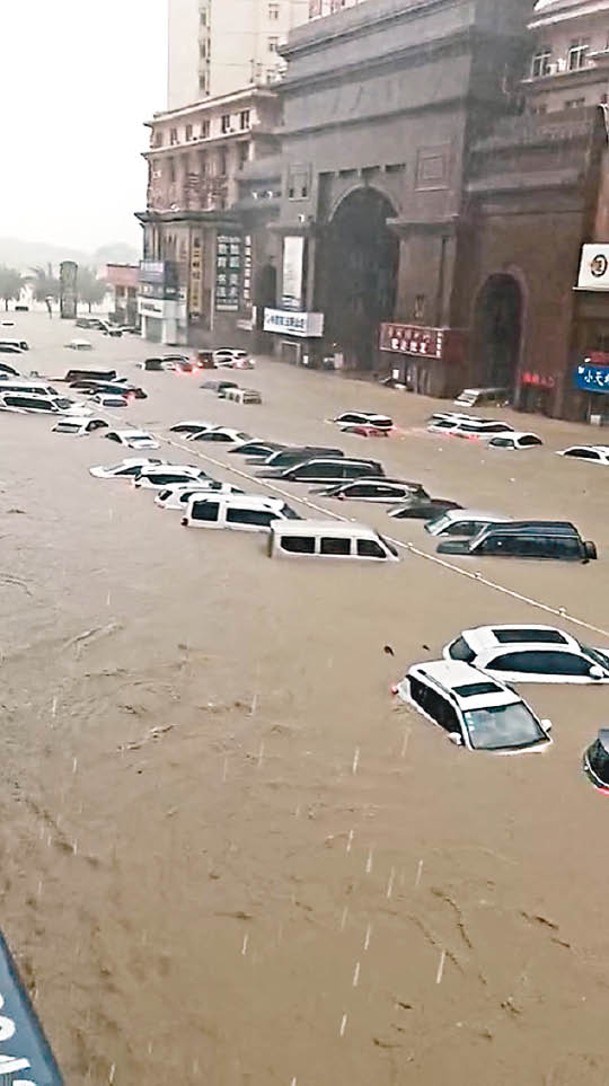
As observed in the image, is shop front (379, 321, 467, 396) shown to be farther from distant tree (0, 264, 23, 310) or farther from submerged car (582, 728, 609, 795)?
distant tree (0, 264, 23, 310)

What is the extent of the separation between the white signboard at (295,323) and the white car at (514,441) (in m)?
20.5

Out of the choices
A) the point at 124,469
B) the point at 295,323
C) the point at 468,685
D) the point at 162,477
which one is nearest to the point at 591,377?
the point at 124,469

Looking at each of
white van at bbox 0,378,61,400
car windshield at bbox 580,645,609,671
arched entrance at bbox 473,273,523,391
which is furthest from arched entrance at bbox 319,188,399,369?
car windshield at bbox 580,645,609,671

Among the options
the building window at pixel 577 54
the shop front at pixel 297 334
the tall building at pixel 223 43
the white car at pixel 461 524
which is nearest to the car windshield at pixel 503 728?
the white car at pixel 461 524

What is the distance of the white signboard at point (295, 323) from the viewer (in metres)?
48.6

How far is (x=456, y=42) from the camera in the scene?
3744cm

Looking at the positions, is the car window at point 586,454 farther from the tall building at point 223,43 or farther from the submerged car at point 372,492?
the tall building at point 223,43

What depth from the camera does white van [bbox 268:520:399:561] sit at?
16359mm

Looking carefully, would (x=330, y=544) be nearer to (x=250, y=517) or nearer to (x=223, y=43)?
(x=250, y=517)

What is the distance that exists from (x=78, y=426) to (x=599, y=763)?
2126 cm

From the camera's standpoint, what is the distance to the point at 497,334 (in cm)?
3891

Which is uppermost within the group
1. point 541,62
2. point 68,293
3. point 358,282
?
point 541,62

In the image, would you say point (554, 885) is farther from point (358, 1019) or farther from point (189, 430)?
point (189, 430)

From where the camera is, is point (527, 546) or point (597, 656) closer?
point (597, 656)
